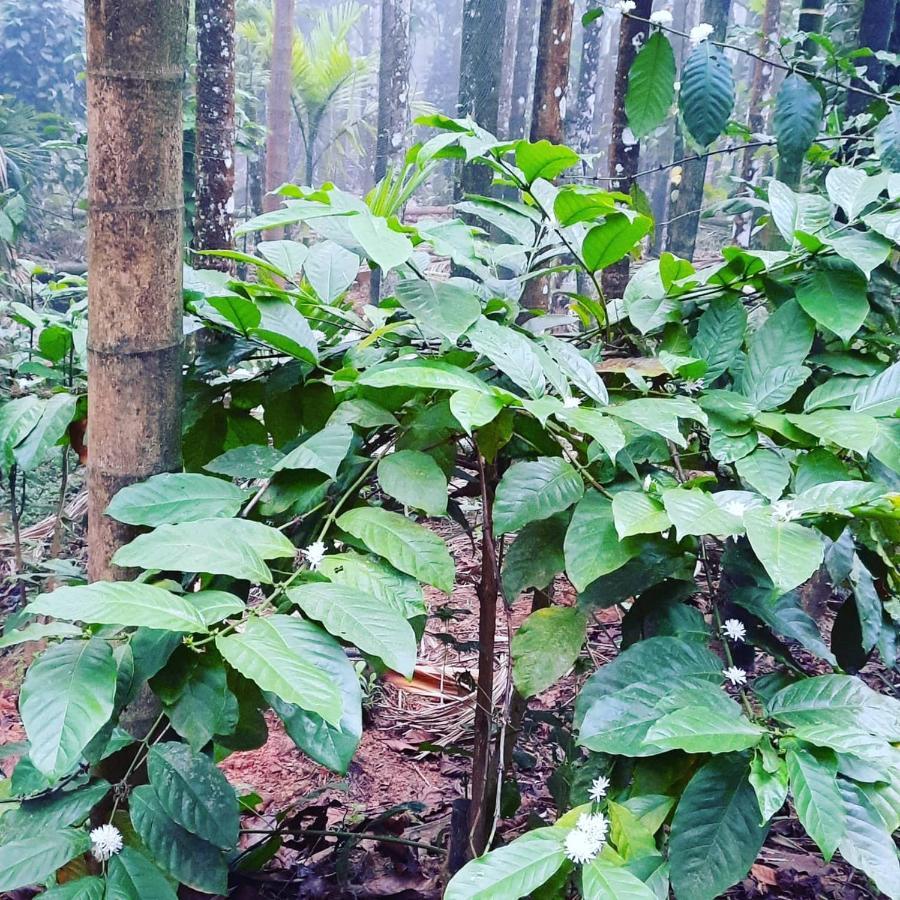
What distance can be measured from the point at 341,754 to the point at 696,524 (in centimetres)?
35

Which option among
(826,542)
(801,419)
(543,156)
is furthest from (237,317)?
(826,542)

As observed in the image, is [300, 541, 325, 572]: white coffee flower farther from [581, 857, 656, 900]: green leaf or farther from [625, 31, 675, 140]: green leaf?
[625, 31, 675, 140]: green leaf

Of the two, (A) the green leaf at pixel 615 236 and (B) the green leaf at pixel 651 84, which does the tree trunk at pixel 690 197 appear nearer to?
(B) the green leaf at pixel 651 84

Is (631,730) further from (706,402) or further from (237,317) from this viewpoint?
(237,317)

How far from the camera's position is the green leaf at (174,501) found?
2.89 feet

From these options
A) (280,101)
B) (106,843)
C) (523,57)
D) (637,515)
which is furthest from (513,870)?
(523,57)

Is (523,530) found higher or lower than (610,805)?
higher

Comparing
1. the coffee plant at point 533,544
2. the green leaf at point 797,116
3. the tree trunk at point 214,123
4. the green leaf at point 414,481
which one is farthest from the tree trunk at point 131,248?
the tree trunk at point 214,123

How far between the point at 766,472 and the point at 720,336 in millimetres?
256

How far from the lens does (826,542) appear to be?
40.0 inches

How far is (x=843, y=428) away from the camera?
812 millimetres

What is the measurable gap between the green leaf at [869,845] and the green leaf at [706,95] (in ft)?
3.70

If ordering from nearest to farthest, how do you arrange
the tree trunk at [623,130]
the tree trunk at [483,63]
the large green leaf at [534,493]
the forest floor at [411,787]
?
the large green leaf at [534,493]
the forest floor at [411,787]
the tree trunk at [623,130]
the tree trunk at [483,63]

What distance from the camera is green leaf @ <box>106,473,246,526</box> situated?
881 mm
